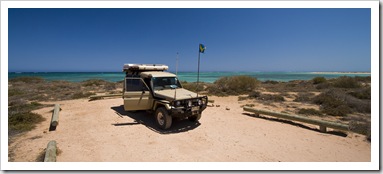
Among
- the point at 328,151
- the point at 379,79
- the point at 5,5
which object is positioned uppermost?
the point at 5,5

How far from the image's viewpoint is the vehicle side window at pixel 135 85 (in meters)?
6.81

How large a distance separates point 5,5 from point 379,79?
9.13m

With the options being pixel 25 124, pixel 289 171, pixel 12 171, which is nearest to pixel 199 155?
pixel 289 171

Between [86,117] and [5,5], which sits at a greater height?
[5,5]

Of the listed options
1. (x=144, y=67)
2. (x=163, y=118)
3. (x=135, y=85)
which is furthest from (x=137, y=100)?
(x=144, y=67)

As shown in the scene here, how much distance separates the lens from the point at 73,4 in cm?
427

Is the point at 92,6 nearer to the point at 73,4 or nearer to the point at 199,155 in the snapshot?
the point at 73,4

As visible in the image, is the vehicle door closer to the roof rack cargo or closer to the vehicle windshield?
the vehicle windshield

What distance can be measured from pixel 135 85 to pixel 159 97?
1297mm

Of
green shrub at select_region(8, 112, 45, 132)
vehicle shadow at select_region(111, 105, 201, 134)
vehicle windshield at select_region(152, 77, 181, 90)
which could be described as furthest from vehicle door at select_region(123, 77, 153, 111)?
green shrub at select_region(8, 112, 45, 132)

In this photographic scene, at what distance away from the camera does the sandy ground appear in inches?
167

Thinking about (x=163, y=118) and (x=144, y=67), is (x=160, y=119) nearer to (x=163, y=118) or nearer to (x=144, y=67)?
(x=163, y=118)

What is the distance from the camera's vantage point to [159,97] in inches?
253

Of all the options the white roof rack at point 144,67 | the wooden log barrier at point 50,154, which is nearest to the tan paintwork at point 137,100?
the white roof rack at point 144,67
